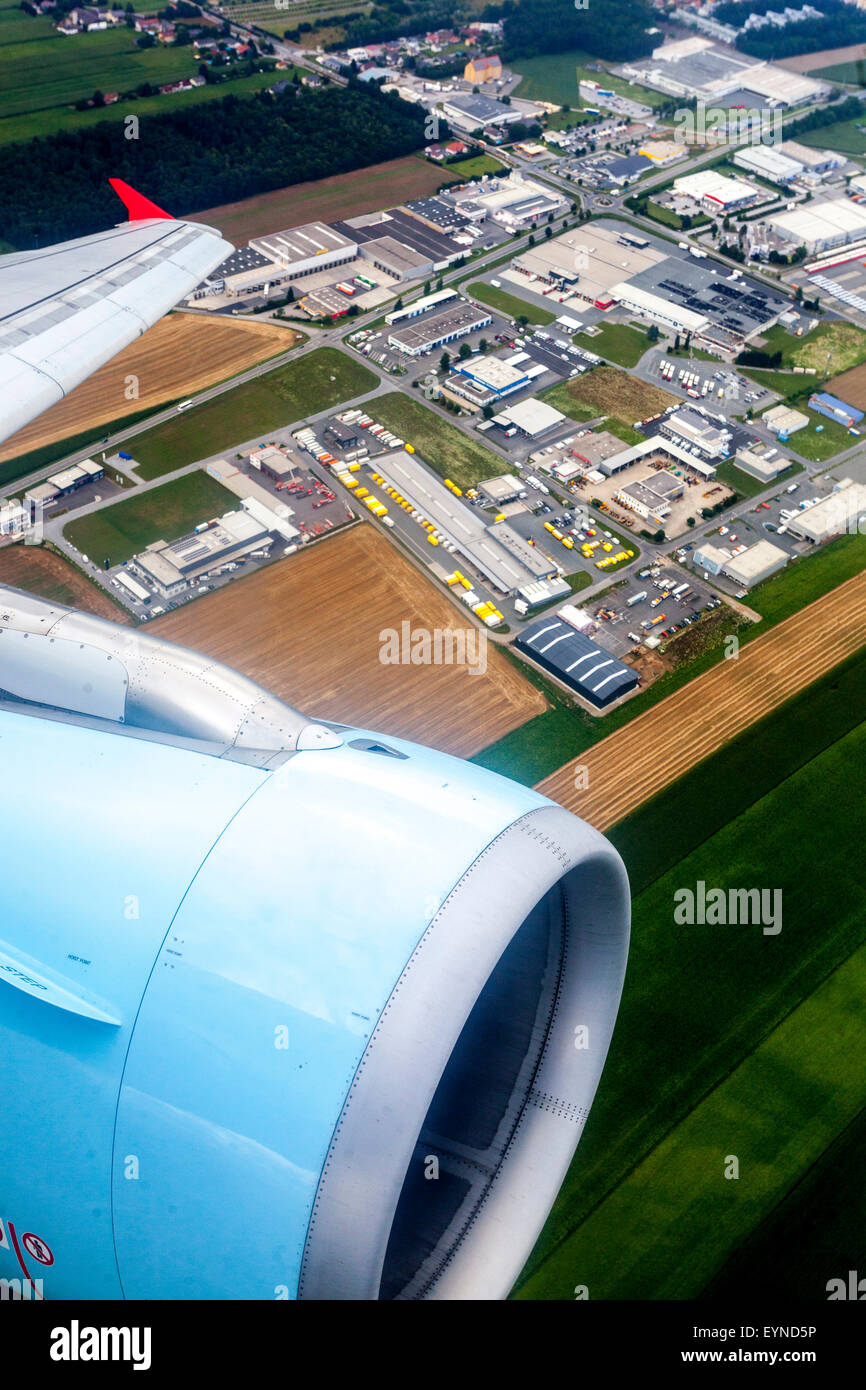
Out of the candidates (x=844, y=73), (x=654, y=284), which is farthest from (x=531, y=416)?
(x=844, y=73)

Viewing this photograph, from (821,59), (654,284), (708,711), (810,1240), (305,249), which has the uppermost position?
(821,59)

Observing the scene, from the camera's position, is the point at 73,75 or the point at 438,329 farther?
the point at 73,75

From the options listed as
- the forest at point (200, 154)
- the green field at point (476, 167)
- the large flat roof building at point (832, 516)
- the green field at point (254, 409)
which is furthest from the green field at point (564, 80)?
the large flat roof building at point (832, 516)

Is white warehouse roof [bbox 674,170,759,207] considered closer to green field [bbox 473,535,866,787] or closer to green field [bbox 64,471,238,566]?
green field [bbox 473,535,866,787]

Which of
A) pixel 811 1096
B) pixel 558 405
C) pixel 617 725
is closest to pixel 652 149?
pixel 558 405

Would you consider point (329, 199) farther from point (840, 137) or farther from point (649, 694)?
point (649, 694)
